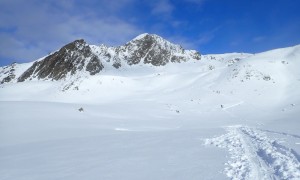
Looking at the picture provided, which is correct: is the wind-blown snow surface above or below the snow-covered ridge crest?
below

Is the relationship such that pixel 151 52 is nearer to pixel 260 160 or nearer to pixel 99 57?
pixel 99 57

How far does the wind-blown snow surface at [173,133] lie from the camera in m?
8.12

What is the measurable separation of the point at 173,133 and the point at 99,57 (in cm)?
6301

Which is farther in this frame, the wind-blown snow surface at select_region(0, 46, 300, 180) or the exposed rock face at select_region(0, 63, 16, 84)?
the exposed rock face at select_region(0, 63, 16, 84)

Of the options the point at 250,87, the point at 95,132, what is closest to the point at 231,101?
the point at 250,87

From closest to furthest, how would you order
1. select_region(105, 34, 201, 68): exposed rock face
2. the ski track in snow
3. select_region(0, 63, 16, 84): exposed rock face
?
the ski track in snow < select_region(0, 63, 16, 84): exposed rock face < select_region(105, 34, 201, 68): exposed rock face

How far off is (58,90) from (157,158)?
117ft

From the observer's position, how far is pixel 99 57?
76062mm

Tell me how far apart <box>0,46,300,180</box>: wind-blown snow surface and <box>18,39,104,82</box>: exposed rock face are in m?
31.9

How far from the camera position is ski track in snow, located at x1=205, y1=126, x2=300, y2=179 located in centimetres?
714

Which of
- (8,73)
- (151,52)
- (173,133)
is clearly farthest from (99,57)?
(173,133)

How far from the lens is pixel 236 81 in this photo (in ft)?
117

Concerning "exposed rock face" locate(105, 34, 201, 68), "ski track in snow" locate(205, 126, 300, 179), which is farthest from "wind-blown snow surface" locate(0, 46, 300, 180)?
"exposed rock face" locate(105, 34, 201, 68)

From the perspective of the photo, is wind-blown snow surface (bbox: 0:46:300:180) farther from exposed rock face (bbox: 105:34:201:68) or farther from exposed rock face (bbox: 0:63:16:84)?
exposed rock face (bbox: 0:63:16:84)
